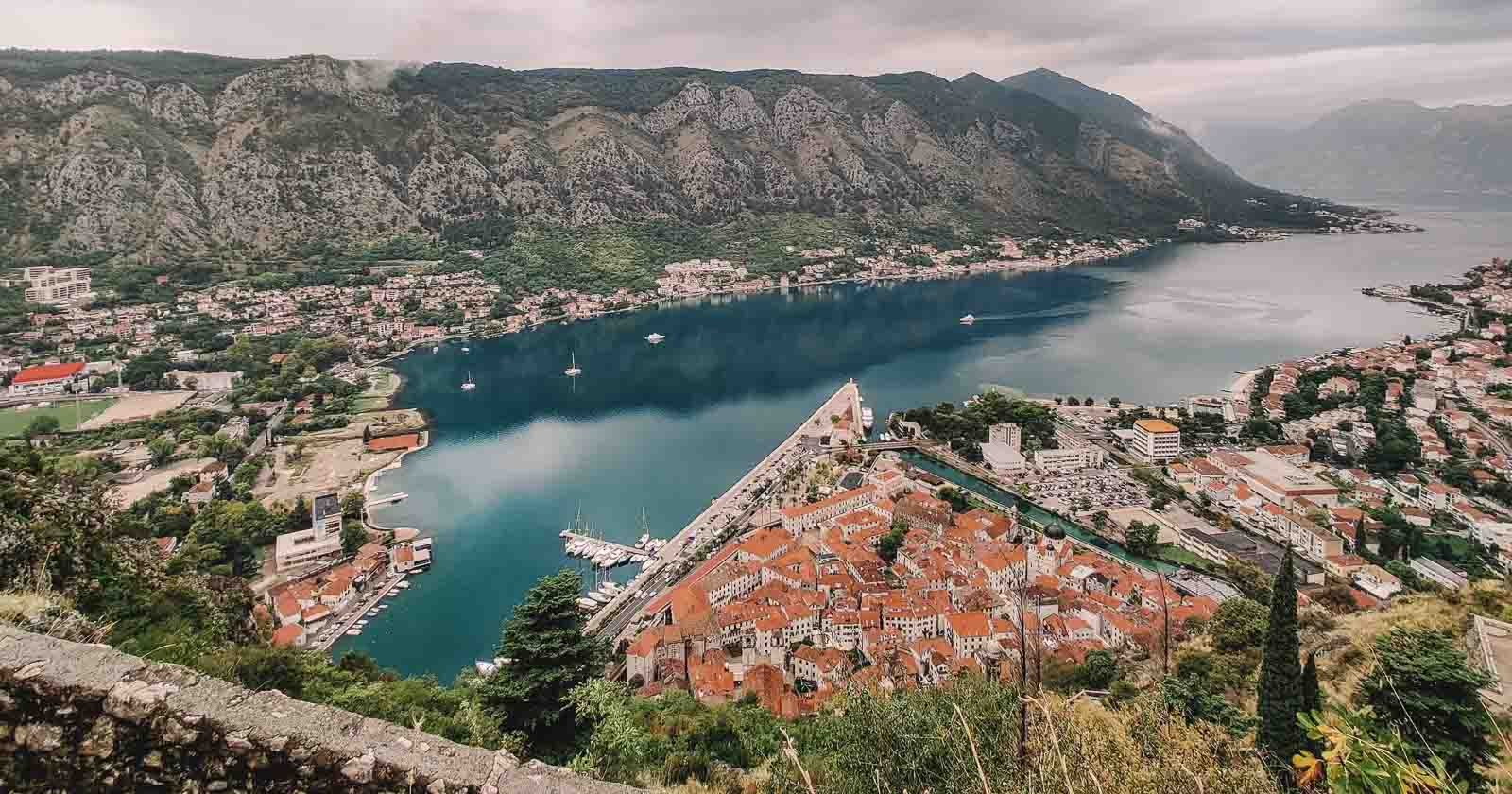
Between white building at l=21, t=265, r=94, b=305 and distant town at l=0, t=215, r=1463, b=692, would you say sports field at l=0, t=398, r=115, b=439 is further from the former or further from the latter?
white building at l=21, t=265, r=94, b=305

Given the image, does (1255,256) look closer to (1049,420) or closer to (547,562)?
(1049,420)

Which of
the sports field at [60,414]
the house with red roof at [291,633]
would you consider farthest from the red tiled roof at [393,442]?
the house with red roof at [291,633]

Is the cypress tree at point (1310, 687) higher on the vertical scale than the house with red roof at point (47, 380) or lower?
higher

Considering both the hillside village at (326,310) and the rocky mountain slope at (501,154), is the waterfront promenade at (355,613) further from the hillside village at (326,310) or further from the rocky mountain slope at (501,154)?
the rocky mountain slope at (501,154)

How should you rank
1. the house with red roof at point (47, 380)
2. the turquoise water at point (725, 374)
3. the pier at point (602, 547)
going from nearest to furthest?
the pier at point (602, 547) → the turquoise water at point (725, 374) → the house with red roof at point (47, 380)

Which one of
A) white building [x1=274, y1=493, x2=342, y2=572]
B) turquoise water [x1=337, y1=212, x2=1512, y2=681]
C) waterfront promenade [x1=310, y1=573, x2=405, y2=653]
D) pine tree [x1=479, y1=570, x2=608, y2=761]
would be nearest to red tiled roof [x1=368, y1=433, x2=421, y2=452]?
turquoise water [x1=337, y1=212, x2=1512, y2=681]

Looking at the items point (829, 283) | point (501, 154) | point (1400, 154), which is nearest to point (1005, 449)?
point (829, 283)

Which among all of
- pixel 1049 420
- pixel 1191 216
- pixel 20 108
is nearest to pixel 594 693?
pixel 1049 420
